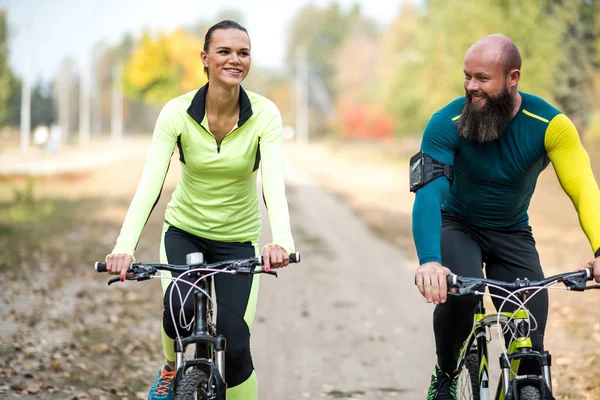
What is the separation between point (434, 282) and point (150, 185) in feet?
5.20

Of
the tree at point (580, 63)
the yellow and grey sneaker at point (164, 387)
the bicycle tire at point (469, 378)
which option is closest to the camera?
the bicycle tire at point (469, 378)

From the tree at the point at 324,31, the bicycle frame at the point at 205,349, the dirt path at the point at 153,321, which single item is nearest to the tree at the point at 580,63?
the dirt path at the point at 153,321

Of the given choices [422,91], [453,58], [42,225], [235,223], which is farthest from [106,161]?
[235,223]

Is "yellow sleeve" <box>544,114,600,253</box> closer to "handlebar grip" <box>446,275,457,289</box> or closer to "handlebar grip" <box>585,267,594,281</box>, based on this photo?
"handlebar grip" <box>585,267,594,281</box>

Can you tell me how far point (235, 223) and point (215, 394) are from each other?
108 cm

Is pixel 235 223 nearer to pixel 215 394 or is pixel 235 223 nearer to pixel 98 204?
pixel 215 394

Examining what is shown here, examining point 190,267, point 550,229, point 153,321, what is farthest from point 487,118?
point 550,229

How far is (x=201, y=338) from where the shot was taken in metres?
3.93

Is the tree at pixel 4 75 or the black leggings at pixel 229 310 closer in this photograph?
the black leggings at pixel 229 310

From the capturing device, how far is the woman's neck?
4348 millimetres

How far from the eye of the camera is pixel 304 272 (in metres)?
13.5

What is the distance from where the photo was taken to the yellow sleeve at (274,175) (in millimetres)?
4164

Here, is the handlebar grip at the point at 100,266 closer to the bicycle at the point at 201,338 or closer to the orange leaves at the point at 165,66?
the bicycle at the point at 201,338

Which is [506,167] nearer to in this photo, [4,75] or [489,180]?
[489,180]
